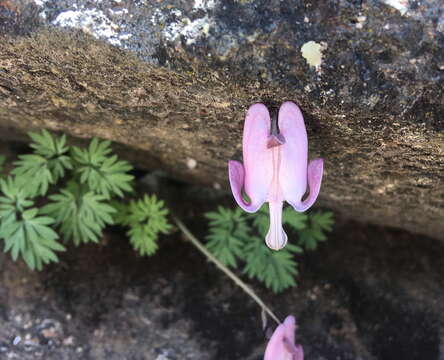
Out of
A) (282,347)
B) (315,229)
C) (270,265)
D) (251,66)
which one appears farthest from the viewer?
(315,229)

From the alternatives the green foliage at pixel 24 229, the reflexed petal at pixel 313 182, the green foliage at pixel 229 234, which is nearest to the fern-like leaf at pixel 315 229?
the green foliage at pixel 229 234

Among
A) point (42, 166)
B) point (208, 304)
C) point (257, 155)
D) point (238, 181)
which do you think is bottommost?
point (208, 304)

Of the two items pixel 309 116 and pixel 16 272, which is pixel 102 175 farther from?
pixel 309 116

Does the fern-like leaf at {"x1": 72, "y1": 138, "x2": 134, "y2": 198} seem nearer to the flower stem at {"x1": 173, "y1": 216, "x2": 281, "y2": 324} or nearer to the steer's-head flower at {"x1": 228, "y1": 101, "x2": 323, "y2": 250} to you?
the flower stem at {"x1": 173, "y1": 216, "x2": 281, "y2": 324}

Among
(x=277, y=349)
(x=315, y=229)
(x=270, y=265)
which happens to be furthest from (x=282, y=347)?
(x=315, y=229)

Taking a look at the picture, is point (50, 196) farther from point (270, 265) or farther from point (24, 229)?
point (270, 265)

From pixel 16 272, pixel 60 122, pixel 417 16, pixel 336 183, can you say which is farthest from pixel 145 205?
pixel 417 16

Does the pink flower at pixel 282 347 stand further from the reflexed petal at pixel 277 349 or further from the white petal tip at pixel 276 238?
the white petal tip at pixel 276 238
